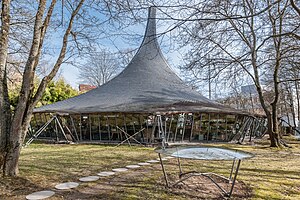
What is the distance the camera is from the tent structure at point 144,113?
12320 millimetres

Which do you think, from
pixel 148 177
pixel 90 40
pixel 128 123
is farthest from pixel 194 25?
pixel 128 123

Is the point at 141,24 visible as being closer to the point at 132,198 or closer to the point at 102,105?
the point at 132,198

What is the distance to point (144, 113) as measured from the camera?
12.0 m

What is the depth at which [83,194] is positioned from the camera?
3.75 metres

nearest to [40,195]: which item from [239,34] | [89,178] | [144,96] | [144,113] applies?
[89,178]

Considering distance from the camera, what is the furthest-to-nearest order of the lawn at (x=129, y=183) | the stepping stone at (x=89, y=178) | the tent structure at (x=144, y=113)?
the tent structure at (x=144, y=113) < the stepping stone at (x=89, y=178) < the lawn at (x=129, y=183)

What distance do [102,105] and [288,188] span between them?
34.1 feet

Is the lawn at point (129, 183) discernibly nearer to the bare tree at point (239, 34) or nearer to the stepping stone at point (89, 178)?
the stepping stone at point (89, 178)

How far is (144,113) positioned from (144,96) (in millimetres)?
2058

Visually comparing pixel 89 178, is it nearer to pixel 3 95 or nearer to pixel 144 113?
pixel 3 95

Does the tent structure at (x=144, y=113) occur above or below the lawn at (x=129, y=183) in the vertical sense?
above

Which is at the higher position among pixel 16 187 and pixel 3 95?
pixel 3 95

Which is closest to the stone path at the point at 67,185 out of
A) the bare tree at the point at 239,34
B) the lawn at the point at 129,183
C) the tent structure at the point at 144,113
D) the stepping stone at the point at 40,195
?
the stepping stone at the point at 40,195

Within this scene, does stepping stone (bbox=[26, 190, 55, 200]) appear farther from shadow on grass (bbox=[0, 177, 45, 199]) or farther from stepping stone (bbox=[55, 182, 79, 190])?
stepping stone (bbox=[55, 182, 79, 190])
